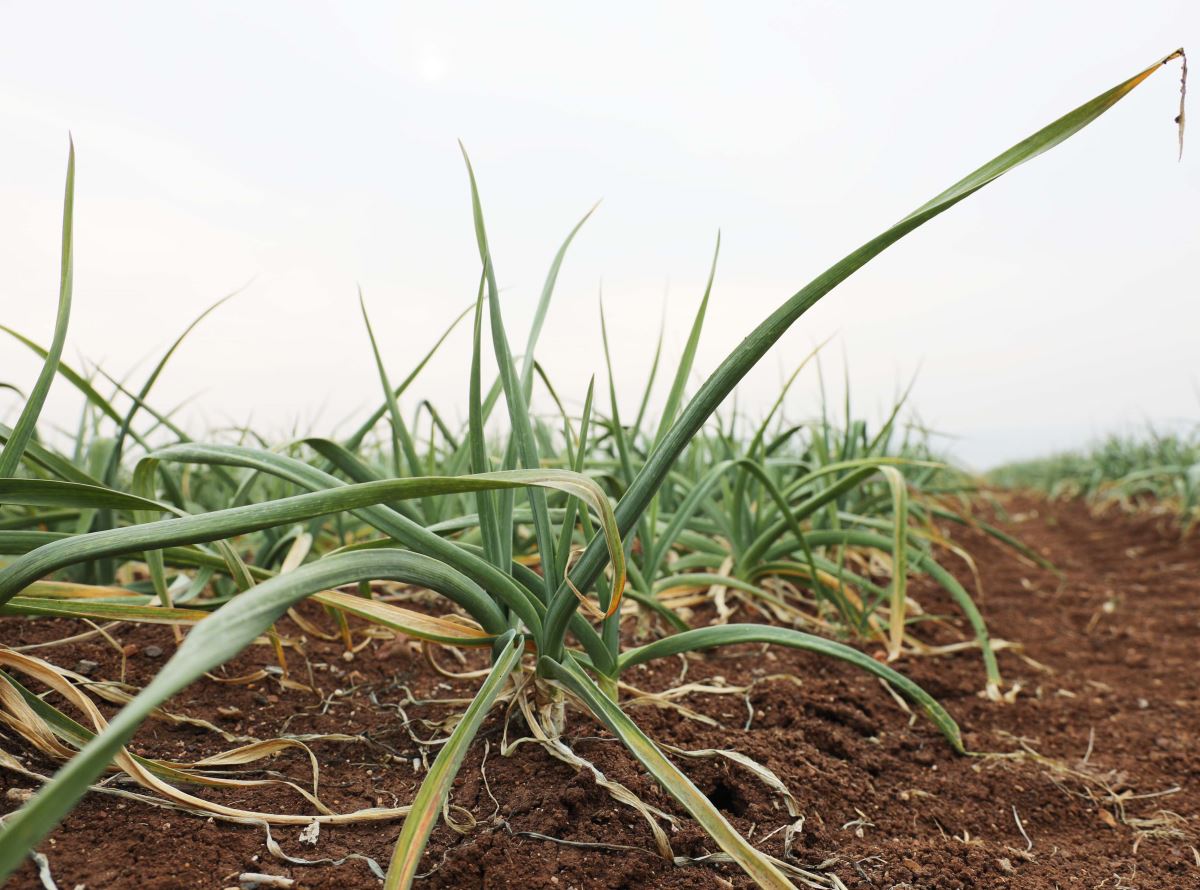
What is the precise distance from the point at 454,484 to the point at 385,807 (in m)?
0.46

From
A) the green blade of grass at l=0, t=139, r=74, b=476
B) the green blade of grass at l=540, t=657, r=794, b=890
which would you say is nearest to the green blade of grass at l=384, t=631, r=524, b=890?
the green blade of grass at l=540, t=657, r=794, b=890

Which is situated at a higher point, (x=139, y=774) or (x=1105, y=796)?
(x=139, y=774)

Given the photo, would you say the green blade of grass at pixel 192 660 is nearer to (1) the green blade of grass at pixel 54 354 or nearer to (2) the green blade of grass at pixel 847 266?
(2) the green blade of grass at pixel 847 266

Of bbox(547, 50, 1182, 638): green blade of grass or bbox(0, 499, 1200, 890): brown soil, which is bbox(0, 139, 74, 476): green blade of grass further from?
bbox(547, 50, 1182, 638): green blade of grass

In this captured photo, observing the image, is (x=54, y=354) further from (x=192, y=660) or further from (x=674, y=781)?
(x=674, y=781)

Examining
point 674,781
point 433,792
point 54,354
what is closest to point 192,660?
point 433,792

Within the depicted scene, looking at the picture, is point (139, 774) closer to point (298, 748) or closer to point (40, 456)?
point (298, 748)

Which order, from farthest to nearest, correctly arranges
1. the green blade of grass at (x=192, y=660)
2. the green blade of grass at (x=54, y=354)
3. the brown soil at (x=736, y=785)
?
the green blade of grass at (x=54, y=354)
the brown soil at (x=736, y=785)
the green blade of grass at (x=192, y=660)

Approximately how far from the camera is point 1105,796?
53.4 inches

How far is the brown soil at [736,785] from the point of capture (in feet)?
2.77

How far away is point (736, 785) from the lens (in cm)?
104

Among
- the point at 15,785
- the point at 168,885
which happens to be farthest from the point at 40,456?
the point at 168,885

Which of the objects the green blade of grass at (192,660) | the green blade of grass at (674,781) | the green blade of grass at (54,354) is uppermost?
the green blade of grass at (54,354)

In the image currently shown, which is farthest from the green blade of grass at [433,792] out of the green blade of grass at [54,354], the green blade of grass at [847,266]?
the green blade of grass at [54,354]
